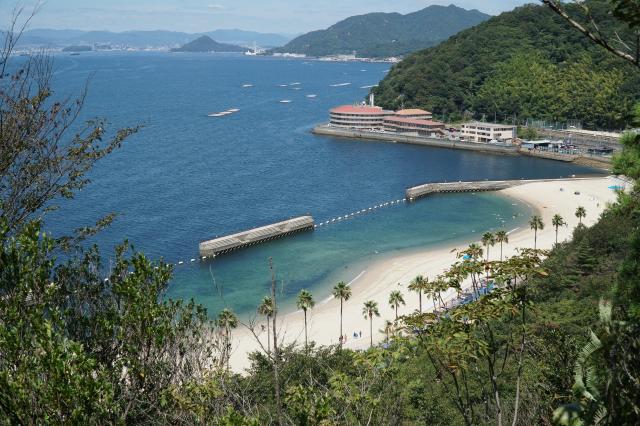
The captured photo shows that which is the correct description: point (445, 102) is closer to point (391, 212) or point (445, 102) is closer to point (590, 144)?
point (590, 144)

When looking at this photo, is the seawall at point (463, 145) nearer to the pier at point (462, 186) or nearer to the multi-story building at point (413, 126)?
the multi-story building at point (413, 126)

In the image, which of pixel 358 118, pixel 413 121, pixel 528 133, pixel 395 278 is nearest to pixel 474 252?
pixel 395 278

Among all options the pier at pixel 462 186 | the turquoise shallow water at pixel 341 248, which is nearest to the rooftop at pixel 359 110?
the pier at pixel 462 186

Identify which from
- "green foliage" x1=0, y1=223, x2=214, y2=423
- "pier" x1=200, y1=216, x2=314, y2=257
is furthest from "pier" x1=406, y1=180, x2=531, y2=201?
"green foliage" x1=0, y1=223, x2=214, y2=423

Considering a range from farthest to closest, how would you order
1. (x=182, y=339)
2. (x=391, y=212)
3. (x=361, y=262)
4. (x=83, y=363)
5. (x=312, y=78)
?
(x=312, y=78)
(x=391, y=212)
(x=361, y=262)
(x=182, y=339)
(x=83, y=363)

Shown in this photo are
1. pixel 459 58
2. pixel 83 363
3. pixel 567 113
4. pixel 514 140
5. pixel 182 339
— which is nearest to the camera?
pixel 83 363

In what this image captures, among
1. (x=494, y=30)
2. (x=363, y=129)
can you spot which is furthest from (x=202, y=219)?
(x=494, y=30)

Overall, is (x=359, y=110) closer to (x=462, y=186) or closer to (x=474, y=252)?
(x=462, y=186)
